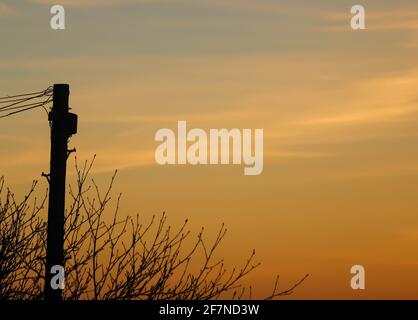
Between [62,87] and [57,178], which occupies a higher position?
[62,87]

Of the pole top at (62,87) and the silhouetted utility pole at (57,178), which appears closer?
the silhouetted utility pole at (57,178)

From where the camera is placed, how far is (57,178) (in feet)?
49.7

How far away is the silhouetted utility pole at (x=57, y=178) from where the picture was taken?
585 inches

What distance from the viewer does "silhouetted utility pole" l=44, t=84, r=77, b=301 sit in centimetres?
1487

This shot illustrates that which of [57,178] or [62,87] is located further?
[62,87]

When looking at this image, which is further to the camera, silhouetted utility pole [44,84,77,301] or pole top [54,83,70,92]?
pole top [54,83,70,92]

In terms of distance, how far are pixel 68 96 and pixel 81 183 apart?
1.49 meters

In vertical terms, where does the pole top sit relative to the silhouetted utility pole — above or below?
above

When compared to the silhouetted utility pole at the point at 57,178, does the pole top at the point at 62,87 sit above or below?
above
